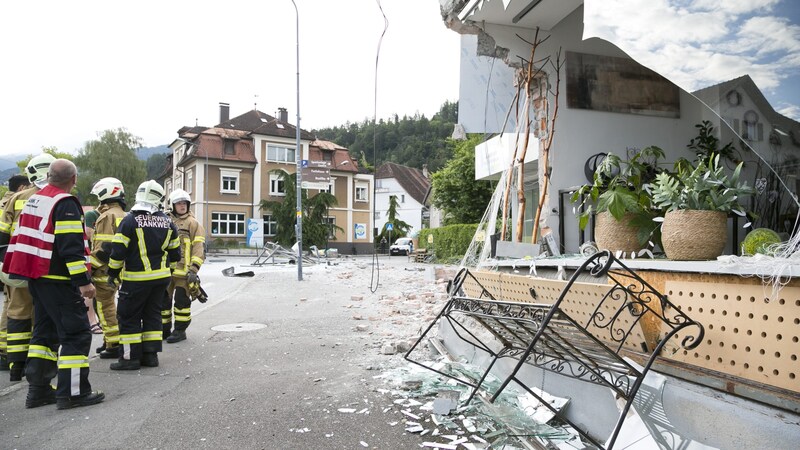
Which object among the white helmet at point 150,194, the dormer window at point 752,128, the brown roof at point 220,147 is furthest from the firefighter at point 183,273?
the brown roof at point 220,147

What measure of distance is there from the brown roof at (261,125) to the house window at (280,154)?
45.5 inches

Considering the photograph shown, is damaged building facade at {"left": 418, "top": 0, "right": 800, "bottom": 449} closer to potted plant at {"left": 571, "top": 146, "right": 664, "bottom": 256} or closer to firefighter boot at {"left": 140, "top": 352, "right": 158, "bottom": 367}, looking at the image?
potted plant at {"left": 571, "top": 146, "right": 664, "bottom": 256}

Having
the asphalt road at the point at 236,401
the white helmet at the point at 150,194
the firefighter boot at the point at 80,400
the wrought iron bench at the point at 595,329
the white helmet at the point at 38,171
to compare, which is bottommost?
the asphalt road at the point at 236,401

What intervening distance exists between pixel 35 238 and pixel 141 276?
1272mm

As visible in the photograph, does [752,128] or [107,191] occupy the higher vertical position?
[752,128]

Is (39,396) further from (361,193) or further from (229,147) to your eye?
(361,193)

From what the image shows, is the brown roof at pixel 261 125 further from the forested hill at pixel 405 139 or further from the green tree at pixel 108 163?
the forested hill at pixel 405 139

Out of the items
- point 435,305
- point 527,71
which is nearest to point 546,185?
point 527,71

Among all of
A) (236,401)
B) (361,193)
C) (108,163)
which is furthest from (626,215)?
(108,163)

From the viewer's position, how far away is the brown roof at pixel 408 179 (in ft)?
207

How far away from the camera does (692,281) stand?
2.94 m

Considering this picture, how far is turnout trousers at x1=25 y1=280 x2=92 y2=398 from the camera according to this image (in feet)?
13.3

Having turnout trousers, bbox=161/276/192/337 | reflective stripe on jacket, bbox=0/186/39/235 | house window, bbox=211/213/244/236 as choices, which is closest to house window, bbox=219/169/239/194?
house window, bbox=211/213/244/236

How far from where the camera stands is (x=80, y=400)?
4.11m
